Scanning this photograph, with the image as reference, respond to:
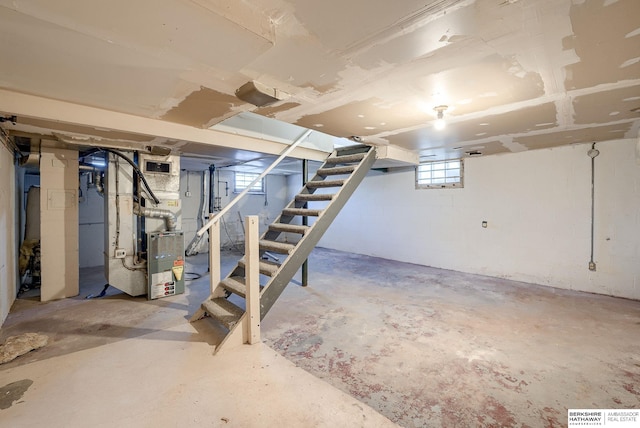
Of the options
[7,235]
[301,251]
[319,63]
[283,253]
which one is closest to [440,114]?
[319,63]

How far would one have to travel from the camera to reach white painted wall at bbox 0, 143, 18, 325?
2.90 meters

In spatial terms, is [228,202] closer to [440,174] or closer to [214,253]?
[214,253]

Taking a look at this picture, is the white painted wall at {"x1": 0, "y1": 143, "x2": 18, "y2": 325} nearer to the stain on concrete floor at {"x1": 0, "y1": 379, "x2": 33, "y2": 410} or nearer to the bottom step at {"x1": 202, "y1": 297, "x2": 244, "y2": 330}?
the stain on concrete floor at {"x1": 0, "y1": 379, "x2": 33, "y2": 410}

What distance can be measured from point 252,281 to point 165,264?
6.85 ft

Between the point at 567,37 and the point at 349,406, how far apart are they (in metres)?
2.35

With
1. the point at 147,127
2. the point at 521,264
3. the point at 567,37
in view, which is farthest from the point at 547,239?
the point at 147,127

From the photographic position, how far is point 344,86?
2016mm

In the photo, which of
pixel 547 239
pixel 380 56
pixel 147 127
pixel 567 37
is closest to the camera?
pixel 567 37

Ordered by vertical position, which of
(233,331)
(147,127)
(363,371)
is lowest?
(363,371)

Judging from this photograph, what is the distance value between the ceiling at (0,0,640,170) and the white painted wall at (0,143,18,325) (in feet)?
1.79

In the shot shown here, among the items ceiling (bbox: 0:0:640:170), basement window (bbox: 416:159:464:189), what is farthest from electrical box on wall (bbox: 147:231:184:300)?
basement window (bbox: 416:159:464:189)

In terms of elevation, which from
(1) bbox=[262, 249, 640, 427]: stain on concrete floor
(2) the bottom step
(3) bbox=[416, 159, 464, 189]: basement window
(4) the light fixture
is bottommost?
(1) bbox=[262, 249, 640, 427]: stain on concrete floor

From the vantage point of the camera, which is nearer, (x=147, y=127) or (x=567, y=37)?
(x=567, y=37)

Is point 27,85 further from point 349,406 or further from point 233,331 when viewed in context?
point 349,406
